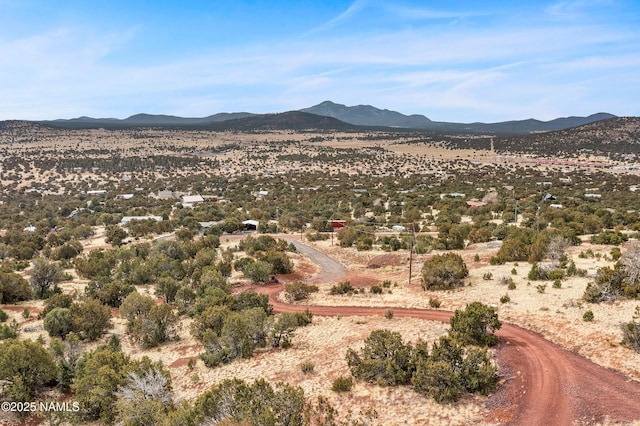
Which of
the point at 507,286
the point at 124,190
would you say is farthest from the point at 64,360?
the point at 124,190

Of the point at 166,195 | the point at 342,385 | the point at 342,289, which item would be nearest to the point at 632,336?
the point at 342,385

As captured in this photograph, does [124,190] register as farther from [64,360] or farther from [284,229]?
[64,360]

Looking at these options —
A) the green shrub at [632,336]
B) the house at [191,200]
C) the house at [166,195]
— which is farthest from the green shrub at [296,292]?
the house at [166,195]

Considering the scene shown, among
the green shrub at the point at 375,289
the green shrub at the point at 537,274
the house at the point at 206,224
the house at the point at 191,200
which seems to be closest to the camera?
the green shrub at the point at 537,274

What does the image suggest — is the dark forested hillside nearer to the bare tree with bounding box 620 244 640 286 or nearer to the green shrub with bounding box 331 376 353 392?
the bare tree with bounding box 620 244 640 286

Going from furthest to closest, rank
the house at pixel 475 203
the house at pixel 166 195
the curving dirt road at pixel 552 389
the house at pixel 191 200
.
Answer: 1. the house at pixel 166 195
2. the house at pixel 191 200
3. the house at pixel 475 203
4. the curving dirt road at pixel 552 389

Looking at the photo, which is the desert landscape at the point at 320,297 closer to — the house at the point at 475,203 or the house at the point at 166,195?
the house at the point at 475,203

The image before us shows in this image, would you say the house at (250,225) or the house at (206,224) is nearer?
the house at (206,224)
